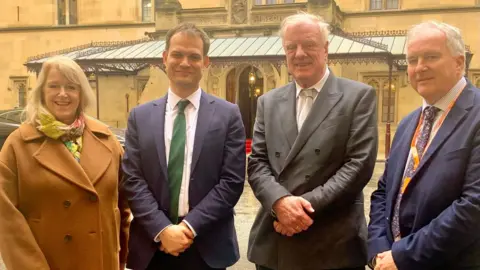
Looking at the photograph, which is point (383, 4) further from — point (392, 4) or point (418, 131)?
point (418, 131)

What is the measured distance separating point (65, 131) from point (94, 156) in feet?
0.76

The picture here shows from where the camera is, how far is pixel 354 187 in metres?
2.78

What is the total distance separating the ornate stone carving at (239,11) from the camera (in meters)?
18.7

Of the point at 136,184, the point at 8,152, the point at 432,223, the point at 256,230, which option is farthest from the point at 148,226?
the point at 432,223

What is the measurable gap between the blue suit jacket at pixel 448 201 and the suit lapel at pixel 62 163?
178 centimetres

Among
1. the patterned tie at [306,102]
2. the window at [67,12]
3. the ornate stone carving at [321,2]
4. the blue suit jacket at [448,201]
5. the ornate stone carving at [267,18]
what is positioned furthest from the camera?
the window at [67,12]

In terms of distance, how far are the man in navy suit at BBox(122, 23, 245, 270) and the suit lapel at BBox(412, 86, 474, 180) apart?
3.69 feet

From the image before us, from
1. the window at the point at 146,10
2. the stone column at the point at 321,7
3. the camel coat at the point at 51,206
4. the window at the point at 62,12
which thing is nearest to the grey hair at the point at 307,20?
the camel coat at the point at 51,206

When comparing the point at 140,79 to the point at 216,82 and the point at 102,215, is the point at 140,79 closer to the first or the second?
the point at 216,82

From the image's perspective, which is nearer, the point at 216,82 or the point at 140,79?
the point at 216,82

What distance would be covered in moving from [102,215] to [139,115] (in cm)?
67

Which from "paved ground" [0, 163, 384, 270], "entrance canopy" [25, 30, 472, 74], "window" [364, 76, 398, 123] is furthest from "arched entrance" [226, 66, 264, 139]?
"paved ground" [0, 163, 384, 270]

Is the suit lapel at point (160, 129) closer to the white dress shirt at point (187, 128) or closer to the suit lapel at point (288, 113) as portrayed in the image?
the white dress shirt at point (187, 128)

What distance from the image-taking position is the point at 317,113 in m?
2.90
